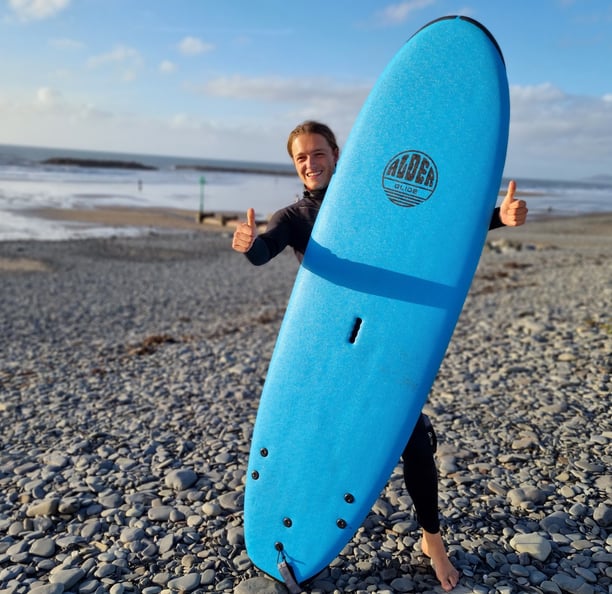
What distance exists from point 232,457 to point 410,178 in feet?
7.86

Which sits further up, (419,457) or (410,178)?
(410,178)

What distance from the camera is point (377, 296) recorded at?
8.69ft

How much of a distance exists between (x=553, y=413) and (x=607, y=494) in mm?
1134

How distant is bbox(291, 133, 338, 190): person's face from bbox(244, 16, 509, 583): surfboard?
7 centimetres

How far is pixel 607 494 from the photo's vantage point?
3240 millimetres

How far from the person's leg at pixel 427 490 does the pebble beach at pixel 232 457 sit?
0.10m

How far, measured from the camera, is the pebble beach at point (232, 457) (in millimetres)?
2746

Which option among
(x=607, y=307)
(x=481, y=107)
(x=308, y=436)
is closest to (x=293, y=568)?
(x=308, y=436)

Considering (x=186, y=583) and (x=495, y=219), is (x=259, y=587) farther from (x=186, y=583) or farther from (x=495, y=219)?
(x=495, y=219)

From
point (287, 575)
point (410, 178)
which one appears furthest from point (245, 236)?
point (287, 575)

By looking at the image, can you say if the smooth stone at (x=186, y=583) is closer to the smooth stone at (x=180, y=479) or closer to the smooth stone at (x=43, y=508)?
the smooth stone at (x=180, y=479)

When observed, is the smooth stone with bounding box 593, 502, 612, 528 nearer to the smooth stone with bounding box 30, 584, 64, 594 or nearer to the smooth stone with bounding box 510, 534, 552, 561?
the smooth stone with bounding box 510, 534, 552, 561

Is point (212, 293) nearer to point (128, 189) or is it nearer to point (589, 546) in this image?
point (589, 546)

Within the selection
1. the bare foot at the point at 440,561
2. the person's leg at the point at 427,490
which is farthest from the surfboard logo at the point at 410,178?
the bare foot at the point at 440,561
